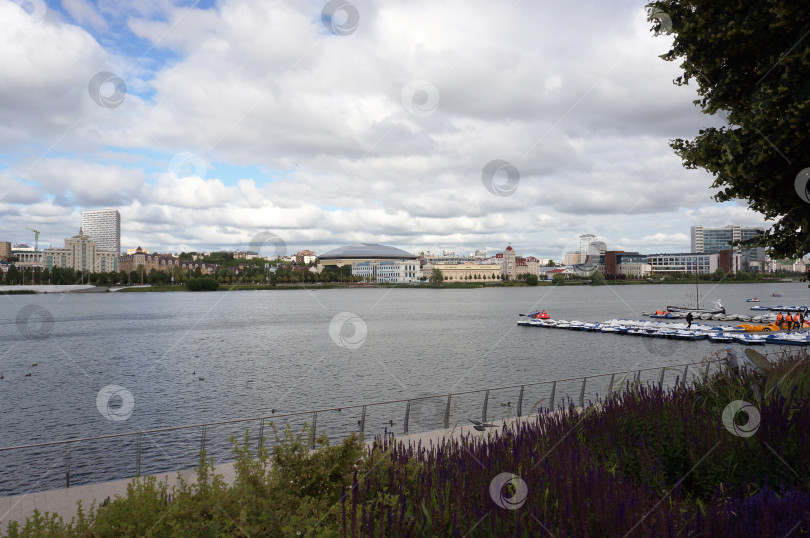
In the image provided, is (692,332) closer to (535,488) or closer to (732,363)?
(732,363)

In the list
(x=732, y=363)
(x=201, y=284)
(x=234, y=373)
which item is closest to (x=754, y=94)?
(x=732, y=363)

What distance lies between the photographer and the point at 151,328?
241 ft

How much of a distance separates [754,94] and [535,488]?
9.63m

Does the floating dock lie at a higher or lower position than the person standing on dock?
lower

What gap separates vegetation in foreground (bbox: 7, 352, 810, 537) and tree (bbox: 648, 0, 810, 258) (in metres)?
5.74

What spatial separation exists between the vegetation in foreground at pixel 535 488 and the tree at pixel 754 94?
18.8 ft

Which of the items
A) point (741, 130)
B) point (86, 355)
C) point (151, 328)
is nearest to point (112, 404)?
point (86, 355)

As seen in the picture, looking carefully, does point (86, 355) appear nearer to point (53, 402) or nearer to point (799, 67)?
point (53, 402)

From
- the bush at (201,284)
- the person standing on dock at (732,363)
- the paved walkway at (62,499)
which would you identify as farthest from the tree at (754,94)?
the bush at (201,284)

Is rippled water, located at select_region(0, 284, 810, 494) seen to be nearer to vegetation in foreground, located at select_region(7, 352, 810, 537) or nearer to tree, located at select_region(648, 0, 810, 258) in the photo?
vegetation in foreground, located at select_region(7, 352, 810, 537)

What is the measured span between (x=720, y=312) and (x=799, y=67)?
80975 millimetres

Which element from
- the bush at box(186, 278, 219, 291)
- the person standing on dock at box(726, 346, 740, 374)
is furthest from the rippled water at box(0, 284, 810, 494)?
the bush at box(186, 278, 219, 291)

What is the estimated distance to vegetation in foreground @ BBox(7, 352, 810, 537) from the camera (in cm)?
395

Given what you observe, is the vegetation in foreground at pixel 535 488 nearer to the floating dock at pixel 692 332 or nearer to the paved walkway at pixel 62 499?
the paved walkway at pixel 62 499
